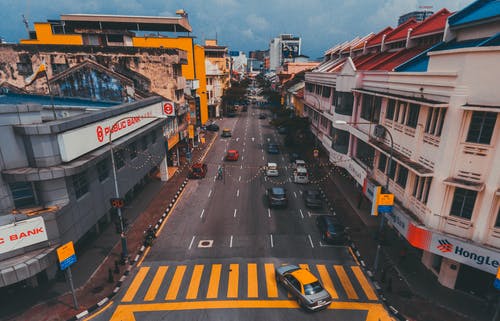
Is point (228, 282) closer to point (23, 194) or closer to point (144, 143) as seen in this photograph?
point (23, 194)

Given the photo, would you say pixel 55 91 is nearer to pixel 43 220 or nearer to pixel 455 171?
pixel 43 220

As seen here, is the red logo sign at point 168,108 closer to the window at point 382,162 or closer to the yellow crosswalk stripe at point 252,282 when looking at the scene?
the yellow crosswalk stripe at point 252,282

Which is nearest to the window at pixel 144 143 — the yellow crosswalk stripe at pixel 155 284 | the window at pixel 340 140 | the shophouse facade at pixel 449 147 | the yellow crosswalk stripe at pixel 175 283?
the yellow crosswalk stripe at pixel 155 284

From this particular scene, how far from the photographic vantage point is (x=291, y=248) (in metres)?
24.3

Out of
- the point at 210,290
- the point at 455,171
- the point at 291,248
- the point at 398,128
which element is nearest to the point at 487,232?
the point at 455,171

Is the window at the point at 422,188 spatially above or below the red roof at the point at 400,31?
below

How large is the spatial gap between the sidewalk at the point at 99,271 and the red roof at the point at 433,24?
30.8m

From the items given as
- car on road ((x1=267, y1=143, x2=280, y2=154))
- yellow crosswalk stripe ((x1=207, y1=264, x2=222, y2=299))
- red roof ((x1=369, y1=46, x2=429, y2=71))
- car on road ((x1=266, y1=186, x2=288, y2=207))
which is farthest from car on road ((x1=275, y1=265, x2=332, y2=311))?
car on road ((x1=267, y1=143, x2=280, y2=154))

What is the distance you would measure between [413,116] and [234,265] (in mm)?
16917

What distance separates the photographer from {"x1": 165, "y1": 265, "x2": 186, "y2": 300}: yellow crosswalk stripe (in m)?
18.9

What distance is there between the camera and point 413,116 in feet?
67.6

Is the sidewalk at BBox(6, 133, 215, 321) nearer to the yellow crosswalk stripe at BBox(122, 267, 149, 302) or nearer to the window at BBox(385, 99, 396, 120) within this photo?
the yellow crosswalk stripe at BBox(122, 267, 149, 302)

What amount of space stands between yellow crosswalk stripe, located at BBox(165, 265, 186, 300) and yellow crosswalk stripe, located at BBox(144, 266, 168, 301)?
83 centimetres

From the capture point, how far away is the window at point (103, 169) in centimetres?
2253
